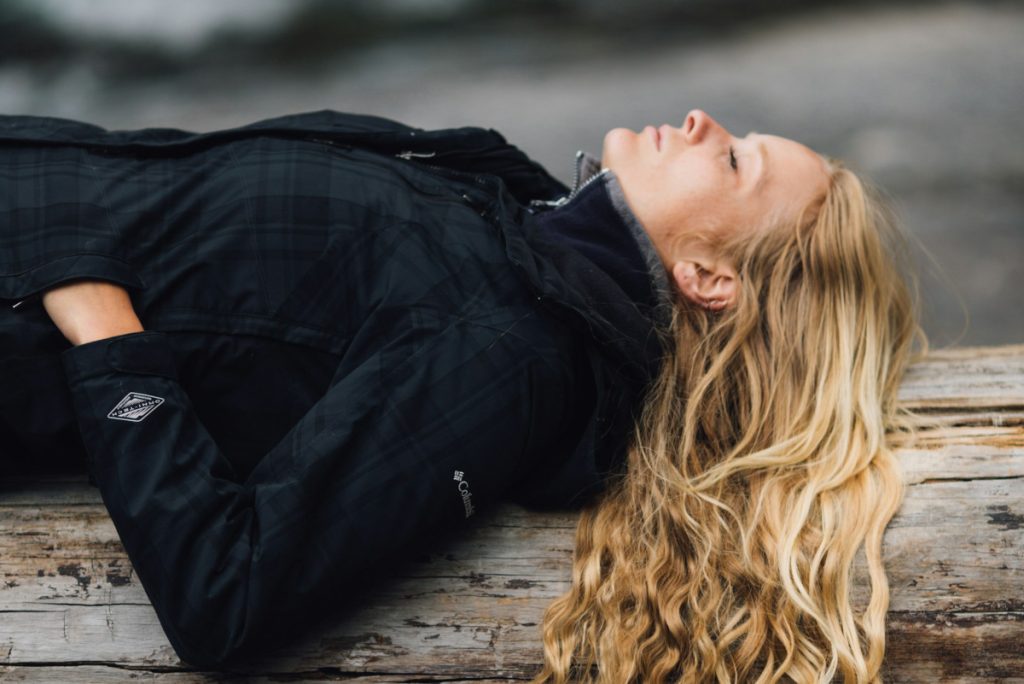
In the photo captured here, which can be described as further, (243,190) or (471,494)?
(243,190)

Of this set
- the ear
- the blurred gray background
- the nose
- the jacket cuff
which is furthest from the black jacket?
the blurred gray background

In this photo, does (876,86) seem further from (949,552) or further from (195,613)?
(195,613)

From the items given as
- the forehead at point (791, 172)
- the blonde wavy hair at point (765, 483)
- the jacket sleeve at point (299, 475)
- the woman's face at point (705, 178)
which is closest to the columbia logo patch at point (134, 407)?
the jacket sleeve at point (299, 475)

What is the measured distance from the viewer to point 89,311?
193 cm

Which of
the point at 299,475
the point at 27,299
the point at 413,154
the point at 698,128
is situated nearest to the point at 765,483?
the point at 698,128

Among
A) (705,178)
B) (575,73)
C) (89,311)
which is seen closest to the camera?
(89,311)

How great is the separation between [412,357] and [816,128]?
11.0ft

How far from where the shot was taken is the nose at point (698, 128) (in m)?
2.42

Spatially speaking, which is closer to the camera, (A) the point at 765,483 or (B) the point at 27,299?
(B) the point at 27,299

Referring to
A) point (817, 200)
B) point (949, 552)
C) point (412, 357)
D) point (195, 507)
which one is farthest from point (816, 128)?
point (195, 507)

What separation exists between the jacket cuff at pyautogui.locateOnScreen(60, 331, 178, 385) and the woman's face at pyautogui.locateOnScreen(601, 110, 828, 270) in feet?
3.82

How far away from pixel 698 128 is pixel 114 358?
1.46 m

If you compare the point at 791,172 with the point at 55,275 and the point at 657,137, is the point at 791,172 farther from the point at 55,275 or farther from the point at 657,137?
the point at 55,275

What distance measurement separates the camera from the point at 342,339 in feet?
6.76
